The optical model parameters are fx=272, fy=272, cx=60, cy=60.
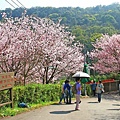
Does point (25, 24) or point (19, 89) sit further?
point (25, 24)

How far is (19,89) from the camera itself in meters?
14.2

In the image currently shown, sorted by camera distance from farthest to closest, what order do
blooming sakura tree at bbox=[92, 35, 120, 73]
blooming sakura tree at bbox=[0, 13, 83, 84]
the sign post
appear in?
blooming sakura tree at bbox=[92, 35, 120, 73] → blooming sakura tree at bbox=[0, 13, 83, 84] → the sign post

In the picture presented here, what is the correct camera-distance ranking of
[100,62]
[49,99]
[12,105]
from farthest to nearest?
1. [100,62]
2. [49,99]
3. [12,105]

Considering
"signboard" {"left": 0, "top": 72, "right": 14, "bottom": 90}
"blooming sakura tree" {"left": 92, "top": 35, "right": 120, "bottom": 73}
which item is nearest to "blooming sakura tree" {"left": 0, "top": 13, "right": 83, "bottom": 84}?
"signboard" {"left": 0, "top": 72, "right": 14, "bottom": 90}

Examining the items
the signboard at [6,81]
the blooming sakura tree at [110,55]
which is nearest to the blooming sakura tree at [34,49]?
the signboard at [6,81]

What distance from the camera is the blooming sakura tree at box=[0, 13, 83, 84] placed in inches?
706

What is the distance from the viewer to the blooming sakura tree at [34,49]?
17922 mm

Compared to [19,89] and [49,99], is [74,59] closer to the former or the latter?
[49,99]

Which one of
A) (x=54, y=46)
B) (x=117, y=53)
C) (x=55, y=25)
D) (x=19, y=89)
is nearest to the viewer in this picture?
(x=19, y=89)

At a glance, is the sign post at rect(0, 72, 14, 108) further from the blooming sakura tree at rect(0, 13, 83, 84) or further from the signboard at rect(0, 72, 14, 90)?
the blooming sakura tree at rect(0, 13, 83, 84)

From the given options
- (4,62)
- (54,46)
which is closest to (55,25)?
(54,46)

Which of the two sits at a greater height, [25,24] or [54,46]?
[25,24]

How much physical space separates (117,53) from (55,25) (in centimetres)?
1061

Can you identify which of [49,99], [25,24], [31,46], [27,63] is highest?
[25,24]
